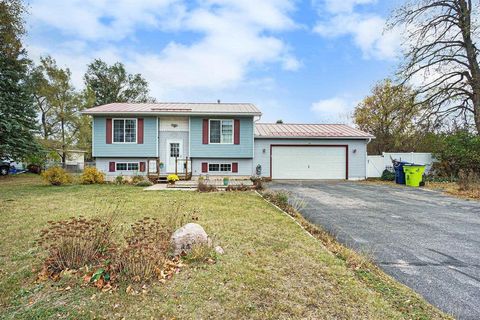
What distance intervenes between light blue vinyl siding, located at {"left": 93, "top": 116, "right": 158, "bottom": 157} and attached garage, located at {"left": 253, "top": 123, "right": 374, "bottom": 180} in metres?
6.06

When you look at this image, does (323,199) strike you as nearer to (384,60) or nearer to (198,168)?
(198,168)

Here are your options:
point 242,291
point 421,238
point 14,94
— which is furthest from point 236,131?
point 14,94

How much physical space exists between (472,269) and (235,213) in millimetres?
4477

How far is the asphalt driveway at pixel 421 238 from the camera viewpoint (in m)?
3.09

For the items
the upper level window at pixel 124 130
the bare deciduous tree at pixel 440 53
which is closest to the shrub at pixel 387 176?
the bare deciduous tree at pixel 440 53

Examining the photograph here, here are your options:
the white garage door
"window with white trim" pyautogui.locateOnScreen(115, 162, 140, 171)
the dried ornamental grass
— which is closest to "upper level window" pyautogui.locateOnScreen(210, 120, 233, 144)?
the white garage door

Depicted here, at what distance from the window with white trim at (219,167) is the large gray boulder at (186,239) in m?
11.0

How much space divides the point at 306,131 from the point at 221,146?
5.83 metres

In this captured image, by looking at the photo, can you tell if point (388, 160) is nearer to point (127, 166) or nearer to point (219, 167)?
point (219, 167)

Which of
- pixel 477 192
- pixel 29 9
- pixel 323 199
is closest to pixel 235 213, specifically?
pixel 323 199

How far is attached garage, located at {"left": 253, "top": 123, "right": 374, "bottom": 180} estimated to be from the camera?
1562 cm

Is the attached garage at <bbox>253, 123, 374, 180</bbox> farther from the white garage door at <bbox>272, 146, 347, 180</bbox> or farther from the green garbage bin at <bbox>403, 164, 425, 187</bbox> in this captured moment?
the green garbage bin at <bbox>403, 164, 425, 187</bbox>

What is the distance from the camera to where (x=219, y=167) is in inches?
583

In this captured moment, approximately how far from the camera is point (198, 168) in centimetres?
1469
